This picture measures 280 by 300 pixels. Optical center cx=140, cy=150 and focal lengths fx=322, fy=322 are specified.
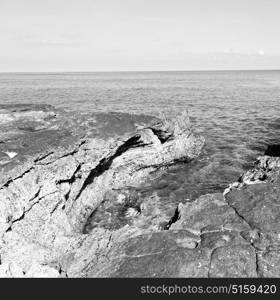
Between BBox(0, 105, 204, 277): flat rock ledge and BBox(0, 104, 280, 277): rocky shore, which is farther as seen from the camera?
BBox(0, 105, 204, 277): flat rock ledge

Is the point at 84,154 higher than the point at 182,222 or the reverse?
higher

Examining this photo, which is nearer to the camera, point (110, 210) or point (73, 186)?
point (73, 186)

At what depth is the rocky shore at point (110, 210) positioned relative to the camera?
1125 centimetres

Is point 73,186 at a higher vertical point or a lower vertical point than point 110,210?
higher

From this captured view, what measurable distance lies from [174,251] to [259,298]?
3044 mm

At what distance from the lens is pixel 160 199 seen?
849 inches

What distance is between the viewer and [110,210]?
20453 mm

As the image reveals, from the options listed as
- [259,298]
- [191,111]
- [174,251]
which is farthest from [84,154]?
[191,111]

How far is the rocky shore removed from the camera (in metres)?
11.2

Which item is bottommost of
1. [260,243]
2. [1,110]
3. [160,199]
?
[160,199]

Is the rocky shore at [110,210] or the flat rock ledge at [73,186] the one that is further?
the flat rock ledge at [73,186]

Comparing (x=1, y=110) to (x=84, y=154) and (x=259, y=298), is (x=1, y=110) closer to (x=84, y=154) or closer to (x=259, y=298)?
(x=84, y=154)

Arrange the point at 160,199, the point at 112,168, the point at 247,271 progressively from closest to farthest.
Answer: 1. the point at 247,271
2. the point at 160,199
3. the point at 112,168

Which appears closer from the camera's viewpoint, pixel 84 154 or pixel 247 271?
pixel 247 271
